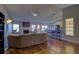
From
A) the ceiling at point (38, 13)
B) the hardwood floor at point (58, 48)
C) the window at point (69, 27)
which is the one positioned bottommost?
the hardwood floor at point (58, 48)

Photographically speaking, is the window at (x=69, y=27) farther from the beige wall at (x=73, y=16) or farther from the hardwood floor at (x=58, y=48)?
the hardwood floor at (x=58, y=48)

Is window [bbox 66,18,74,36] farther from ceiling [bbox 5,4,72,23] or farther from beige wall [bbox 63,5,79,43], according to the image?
ceiling [bbox 5,4,72,23]

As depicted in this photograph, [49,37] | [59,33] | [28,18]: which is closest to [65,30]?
[59,33]

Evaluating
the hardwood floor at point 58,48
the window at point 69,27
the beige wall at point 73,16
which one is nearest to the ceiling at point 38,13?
the beige wall at point 73,16

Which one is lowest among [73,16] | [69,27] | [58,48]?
[58,48]

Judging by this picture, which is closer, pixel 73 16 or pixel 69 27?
pixel 69 27

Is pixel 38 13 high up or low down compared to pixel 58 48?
up

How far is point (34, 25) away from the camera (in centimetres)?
361

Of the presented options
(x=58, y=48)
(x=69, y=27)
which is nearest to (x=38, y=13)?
(x=69, y=27)

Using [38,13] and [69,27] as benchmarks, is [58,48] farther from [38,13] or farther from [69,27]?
[38,13]

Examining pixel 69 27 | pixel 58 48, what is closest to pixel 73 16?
pixel 69 27

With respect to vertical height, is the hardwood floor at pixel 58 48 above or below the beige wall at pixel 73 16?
below

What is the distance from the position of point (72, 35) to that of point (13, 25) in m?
2.17

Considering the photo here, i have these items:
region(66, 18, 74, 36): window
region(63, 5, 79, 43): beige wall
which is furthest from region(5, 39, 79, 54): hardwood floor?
region(66, 18, 74, 36): window
